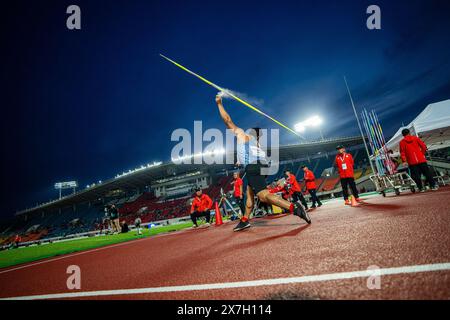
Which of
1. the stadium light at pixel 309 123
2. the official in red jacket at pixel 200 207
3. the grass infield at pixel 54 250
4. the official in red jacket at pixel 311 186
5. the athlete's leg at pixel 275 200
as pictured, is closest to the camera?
the athlete's leg at pixel 275 200

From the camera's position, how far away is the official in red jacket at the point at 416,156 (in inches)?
263

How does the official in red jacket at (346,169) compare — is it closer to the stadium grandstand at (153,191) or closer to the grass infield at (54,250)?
the grass infield at (54,250)

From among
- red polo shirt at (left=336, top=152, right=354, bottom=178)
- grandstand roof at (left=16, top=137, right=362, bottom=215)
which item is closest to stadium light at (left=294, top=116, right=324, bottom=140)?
grandstand roof at (left=16, top=137, right=362, bottom=215)

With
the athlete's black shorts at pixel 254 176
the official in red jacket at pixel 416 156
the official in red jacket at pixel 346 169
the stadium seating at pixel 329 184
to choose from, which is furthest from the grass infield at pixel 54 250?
the stadium seating at pixel 329 184

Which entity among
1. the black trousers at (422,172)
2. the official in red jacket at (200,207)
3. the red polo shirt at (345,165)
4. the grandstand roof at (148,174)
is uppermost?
the grandstand roof at (148,174)

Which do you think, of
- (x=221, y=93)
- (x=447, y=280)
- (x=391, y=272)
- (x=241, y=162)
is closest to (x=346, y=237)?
(x=391, y=272)

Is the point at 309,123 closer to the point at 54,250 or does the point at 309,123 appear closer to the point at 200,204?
the point at 200,204

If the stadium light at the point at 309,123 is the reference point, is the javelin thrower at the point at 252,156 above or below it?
below

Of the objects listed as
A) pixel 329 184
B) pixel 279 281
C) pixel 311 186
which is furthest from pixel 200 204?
pixel 329 184

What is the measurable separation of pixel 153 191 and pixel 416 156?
4262 centimetres

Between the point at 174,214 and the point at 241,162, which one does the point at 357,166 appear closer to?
the point at 174,214

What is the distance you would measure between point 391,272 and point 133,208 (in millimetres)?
42444

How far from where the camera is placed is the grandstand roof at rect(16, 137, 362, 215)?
106 ft

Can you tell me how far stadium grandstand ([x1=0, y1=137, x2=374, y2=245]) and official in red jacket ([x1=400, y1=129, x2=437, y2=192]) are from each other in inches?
793
